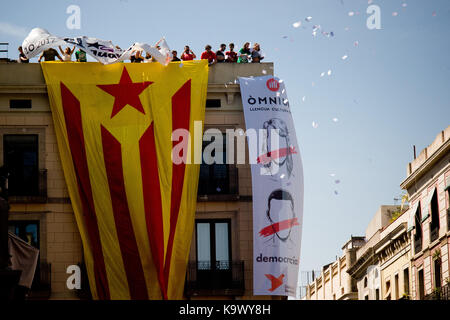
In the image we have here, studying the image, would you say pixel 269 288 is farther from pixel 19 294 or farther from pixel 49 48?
pixel 19 294

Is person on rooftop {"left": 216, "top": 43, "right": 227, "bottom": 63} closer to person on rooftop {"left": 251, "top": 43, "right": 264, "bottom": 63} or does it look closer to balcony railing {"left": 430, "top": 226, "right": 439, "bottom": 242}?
person on rooftop {"left": 251, "top": 43, "right": 264, "bottom": 63}

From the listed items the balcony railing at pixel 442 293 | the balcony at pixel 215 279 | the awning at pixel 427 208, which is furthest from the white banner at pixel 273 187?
the awning at pixel 427 208

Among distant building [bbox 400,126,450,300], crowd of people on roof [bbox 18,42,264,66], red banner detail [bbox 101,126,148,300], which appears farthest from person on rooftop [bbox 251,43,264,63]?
distant building [bbox 400,126,450,300]

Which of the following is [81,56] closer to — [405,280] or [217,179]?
[217,179]

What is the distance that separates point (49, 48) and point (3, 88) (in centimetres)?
251

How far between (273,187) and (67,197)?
27.5 feet

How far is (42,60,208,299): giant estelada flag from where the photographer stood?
137ft

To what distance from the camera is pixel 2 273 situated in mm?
20922

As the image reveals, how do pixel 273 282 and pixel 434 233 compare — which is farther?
pixel 434 233

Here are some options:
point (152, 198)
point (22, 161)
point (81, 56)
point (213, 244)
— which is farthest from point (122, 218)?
point (81, 56)

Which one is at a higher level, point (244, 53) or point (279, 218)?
point (244, 53)

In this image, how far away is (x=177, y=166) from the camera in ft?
140
